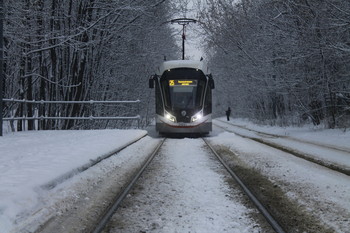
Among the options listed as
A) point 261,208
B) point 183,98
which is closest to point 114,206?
point 261,208

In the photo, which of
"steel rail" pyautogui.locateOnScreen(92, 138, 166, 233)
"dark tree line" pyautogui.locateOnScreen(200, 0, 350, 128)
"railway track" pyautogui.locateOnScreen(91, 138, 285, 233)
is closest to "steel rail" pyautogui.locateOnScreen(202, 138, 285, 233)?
"railway track" pyautogui.locateOnScreen(91, 138, 285, 233)

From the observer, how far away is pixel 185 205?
444cm

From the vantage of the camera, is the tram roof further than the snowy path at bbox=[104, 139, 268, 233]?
Yes

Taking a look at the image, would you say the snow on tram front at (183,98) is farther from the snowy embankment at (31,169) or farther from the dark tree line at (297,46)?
the snowy embankment at (31,169)

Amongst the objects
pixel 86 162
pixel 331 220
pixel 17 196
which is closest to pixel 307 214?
pixel 331 220

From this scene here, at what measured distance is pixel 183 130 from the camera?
49.2 ft

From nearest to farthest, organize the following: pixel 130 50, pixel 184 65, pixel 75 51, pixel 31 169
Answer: pixel 31 169, pixel 75 51, pixel 184 65, pixel 130 50

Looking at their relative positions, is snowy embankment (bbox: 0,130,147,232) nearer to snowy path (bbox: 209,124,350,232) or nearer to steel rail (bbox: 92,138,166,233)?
steel rail (bbox: 92,138,166,233)

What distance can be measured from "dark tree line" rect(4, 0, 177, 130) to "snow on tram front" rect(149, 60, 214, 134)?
274 cm

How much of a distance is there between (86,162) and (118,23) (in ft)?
30.7

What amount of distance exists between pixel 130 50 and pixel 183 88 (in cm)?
590

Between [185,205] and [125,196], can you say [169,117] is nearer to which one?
[125,196]

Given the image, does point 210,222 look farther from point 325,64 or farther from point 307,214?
point 325,64

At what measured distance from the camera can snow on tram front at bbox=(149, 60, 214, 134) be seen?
15117 mm
